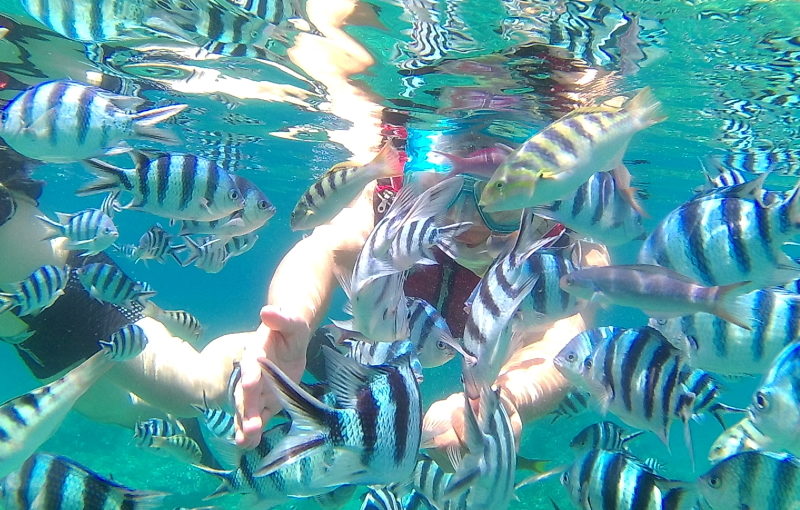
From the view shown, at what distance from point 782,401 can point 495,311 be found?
1.47 metres

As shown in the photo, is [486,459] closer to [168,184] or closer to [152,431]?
[168,184]

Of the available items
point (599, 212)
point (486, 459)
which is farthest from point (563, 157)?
point (486, 459)

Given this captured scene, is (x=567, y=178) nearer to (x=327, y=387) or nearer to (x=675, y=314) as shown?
(x=675, y=314)

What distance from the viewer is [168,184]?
3.62 m

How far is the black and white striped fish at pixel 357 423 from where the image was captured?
1.60m

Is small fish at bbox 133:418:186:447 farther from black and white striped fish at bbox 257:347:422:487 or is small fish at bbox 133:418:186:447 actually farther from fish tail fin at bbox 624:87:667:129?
fish tail fin at bbox 624:87:667:129

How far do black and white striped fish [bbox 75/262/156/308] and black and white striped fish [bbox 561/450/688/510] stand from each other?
454 cm

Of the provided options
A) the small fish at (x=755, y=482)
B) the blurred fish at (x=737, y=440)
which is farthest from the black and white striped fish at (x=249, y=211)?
the blurred fish at (x=737, y=440)

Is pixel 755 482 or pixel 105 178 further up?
pixel 105 178

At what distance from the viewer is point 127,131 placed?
11.2 feet

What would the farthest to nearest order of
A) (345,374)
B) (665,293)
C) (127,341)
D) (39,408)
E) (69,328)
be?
(69,328), (127,341), (665,293), (39,408), (345,374)

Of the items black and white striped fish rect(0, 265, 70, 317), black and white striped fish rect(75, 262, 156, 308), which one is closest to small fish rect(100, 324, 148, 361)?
black and white striped fish rect(0, 265, 70, 317)

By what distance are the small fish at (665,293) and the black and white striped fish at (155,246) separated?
5.66 m

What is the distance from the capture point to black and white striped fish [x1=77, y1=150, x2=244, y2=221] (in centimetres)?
359
